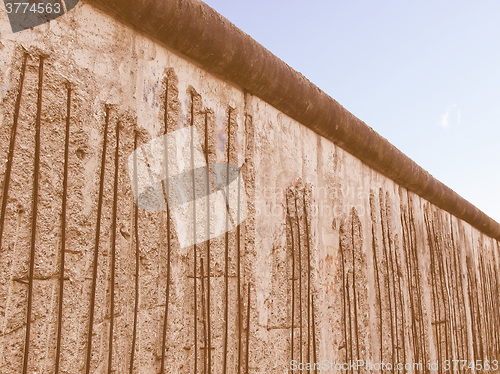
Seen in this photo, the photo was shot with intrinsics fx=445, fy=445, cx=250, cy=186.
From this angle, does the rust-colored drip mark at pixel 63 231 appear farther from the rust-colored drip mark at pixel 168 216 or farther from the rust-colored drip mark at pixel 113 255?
the rust-colored drip mark at pixel 168 216

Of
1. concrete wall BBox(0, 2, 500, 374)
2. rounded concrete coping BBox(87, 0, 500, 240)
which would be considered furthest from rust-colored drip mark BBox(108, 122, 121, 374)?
rounded concrete coping BBox(87, 0, 500, 240)

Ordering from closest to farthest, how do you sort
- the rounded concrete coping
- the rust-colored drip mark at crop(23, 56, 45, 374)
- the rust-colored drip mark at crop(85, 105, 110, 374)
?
the rust-colored drip mark at crop(23, 56, 45, 374) < the rust-colored drip mark at crop(85, 105, 110, 374) < the rounded concrete coping

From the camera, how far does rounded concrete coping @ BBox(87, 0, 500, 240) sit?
144 cm

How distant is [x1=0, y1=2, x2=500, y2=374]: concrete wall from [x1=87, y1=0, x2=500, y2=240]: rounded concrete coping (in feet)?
0.15

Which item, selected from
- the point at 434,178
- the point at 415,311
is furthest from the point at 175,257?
the point at 434,178

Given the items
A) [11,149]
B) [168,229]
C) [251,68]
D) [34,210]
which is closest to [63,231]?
[34,210]

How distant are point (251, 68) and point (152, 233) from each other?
83 centimetres

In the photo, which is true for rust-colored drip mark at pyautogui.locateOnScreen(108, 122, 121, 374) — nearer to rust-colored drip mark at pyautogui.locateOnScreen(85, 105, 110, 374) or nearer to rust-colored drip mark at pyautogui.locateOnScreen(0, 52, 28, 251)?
rust-colored drip mark at pyautogui.locateOnScreen(85, 105, 110, 374)

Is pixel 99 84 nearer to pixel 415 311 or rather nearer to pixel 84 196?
pixel 84 196

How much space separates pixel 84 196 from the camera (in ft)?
3.87

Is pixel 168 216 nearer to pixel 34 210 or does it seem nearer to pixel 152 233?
pixel 152 233

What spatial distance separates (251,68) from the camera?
5.90ft

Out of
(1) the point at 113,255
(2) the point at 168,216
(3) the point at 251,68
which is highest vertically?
(3) the point at 251,68

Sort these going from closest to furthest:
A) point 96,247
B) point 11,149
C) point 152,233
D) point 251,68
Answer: point 11,149 → point 96,247 → point 152,233 → point 251,68
